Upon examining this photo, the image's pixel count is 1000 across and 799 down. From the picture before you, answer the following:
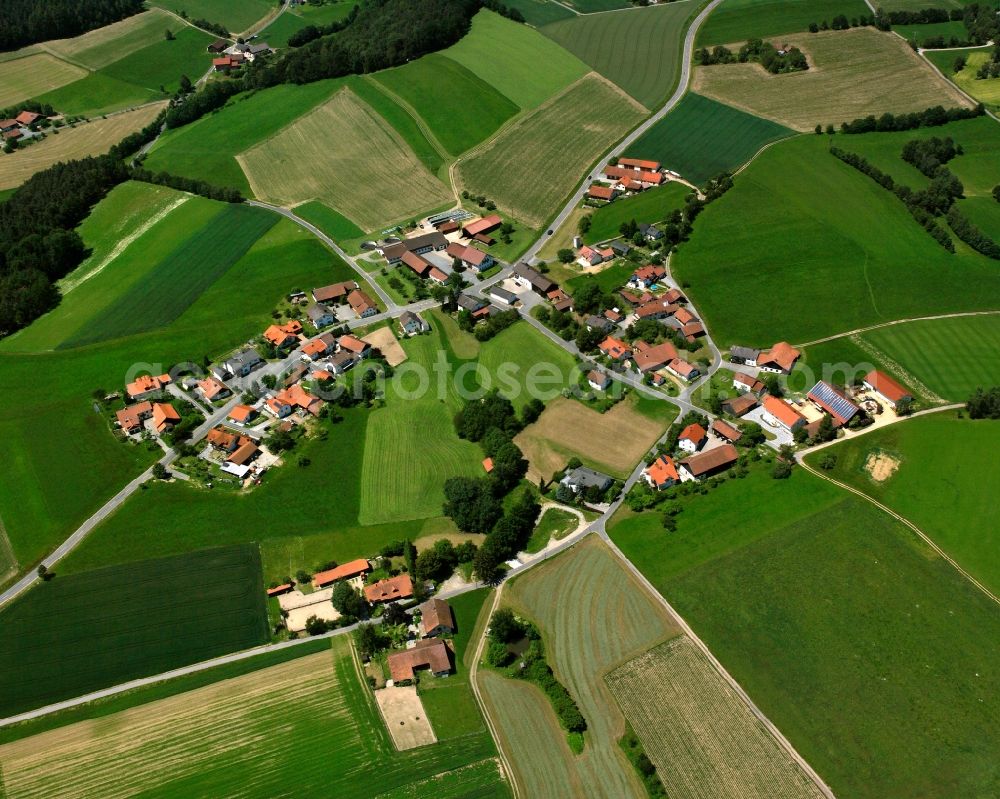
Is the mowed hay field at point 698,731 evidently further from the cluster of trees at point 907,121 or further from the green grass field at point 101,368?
the cluster of trees at point 907,121

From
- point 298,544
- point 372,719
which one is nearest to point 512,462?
point 298,544

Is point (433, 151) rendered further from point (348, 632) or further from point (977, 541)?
point (977, 541)

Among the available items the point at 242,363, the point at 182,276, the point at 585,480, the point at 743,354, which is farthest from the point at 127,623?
the point at 743,354

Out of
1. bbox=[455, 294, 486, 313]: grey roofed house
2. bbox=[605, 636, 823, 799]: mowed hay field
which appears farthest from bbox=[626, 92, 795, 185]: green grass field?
bbox=[605, 636, 823, 799]: mowed hay field

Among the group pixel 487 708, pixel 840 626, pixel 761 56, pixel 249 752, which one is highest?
pixel 761 56

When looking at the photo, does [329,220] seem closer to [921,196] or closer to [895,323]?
[895,323]

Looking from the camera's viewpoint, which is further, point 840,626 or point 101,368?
point 101,368

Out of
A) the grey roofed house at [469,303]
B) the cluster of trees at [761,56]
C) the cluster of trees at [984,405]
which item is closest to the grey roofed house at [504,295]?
the grey roofed house at [469,303]
